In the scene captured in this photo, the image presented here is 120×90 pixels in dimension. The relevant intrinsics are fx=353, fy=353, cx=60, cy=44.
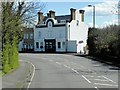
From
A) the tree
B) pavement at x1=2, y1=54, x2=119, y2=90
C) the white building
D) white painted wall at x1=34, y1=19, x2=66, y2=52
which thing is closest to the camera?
pavement at x1=2, y1=54, x2=119, y2=90

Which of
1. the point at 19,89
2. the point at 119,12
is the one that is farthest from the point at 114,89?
the point at 119,12

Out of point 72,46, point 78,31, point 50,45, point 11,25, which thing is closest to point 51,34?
point 50,45

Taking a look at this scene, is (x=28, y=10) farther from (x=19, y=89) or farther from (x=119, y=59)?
(x=19, y=89)

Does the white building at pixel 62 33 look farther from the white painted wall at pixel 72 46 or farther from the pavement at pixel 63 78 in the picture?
the pavement at pixel 63 78

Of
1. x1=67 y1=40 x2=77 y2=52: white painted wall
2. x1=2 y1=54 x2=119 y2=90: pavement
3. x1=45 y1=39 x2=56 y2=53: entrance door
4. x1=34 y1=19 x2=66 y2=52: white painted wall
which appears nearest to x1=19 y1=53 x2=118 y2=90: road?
x1=2 y1=54 x2=119 y2=90: pavement

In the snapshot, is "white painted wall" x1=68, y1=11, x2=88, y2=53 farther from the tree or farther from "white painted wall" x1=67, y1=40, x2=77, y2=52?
the tree

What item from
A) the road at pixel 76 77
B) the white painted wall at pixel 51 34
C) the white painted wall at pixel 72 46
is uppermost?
the white painted wall at pixel 51 34

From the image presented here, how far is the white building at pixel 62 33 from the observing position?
88625mm

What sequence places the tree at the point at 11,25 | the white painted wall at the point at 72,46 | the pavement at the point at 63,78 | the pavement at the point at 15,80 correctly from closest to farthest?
1. the pavement at the point at 15,80
2. the pavement at the point at 63,78
3. the tree at the point at 11,25
4. the white painted wall at the point at 72,46

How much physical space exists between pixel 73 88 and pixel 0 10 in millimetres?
10950

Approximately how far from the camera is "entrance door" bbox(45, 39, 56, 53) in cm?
9281

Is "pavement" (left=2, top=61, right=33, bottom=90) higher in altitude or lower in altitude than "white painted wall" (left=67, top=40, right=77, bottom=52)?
lower

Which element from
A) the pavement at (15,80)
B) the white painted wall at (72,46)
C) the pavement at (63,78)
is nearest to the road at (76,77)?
the pavement at (63,78)

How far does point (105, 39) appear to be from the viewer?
56062 millimetres
